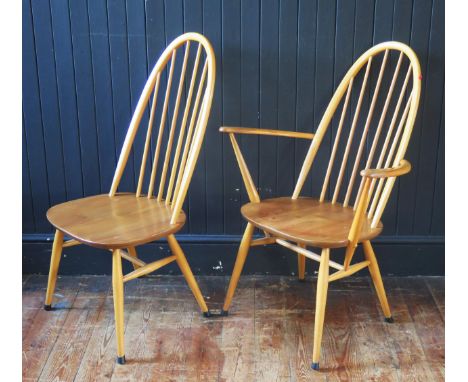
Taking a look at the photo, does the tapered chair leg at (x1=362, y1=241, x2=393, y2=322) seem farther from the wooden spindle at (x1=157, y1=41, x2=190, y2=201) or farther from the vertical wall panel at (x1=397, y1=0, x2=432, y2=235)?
the wooden spindle at (x1=157, y1=41, x2=190, y2=201)

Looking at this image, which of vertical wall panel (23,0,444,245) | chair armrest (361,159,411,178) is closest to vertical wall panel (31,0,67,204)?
vertical wall panel (23,0,444,245)

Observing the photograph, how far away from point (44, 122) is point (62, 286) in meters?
0.70

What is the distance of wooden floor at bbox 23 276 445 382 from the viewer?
175 cm

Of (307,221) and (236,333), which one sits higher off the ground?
(307,221)

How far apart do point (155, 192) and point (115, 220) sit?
0.47 m

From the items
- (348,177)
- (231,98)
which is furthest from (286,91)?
(348,177)

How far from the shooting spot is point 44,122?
2227mm

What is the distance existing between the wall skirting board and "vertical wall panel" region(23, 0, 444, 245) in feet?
0.19

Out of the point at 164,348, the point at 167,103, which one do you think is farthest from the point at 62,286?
the point at 167,103

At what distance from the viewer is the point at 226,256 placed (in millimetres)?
2340

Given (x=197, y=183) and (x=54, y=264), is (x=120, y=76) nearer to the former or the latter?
(x=197, y=183)

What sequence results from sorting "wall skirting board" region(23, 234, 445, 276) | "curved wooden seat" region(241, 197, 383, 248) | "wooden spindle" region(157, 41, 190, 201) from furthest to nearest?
"wall skirting board" region(23, 234, 445, 276) < "wooden spindle" region(157, 41, 190, 201) < "curved wooden seat" region(241, 197, 383, 248)

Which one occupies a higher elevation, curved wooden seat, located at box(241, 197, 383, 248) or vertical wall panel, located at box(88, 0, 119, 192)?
vertical wall panel, located at box(88, 0, 119, 192)

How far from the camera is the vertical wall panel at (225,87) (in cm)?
207
